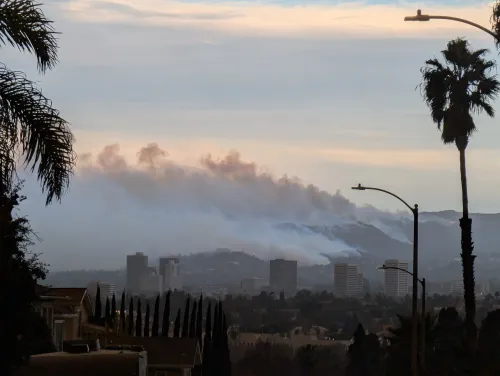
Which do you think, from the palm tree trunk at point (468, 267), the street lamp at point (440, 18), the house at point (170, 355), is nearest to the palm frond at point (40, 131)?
the street lamp at point (440, 18)

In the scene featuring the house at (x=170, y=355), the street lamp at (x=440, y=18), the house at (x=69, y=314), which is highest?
the street lamp at (x=440, y=18)

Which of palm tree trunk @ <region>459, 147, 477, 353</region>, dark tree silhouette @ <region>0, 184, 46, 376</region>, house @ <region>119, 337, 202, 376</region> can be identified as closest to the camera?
dark tree silhouette @ <region>0, 184, 46, 376</region>

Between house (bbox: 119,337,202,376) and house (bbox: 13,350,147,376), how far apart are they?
Result: 147 ft

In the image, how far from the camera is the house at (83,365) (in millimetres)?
28656

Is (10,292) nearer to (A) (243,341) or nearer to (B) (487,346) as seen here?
(B) (487,346)

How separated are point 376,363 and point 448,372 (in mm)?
45090

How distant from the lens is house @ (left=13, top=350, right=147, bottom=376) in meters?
28.7

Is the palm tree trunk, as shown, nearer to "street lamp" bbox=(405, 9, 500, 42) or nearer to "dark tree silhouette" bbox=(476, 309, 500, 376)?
"dark tree silhouette" bbox=(476, 309, 500, 376)

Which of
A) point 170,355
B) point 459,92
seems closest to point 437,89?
point 459,92

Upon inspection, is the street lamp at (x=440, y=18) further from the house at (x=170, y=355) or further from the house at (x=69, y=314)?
the house at (x=170, y=355)

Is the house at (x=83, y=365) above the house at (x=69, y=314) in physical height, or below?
below

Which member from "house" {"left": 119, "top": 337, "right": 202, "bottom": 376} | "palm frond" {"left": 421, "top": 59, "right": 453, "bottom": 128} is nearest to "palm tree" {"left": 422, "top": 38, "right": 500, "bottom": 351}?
"palm frond" {"left": 421, "top": 59, "right": 453, "bottom": 128}

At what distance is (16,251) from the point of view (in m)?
29.6

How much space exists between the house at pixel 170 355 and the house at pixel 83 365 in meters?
44.9
